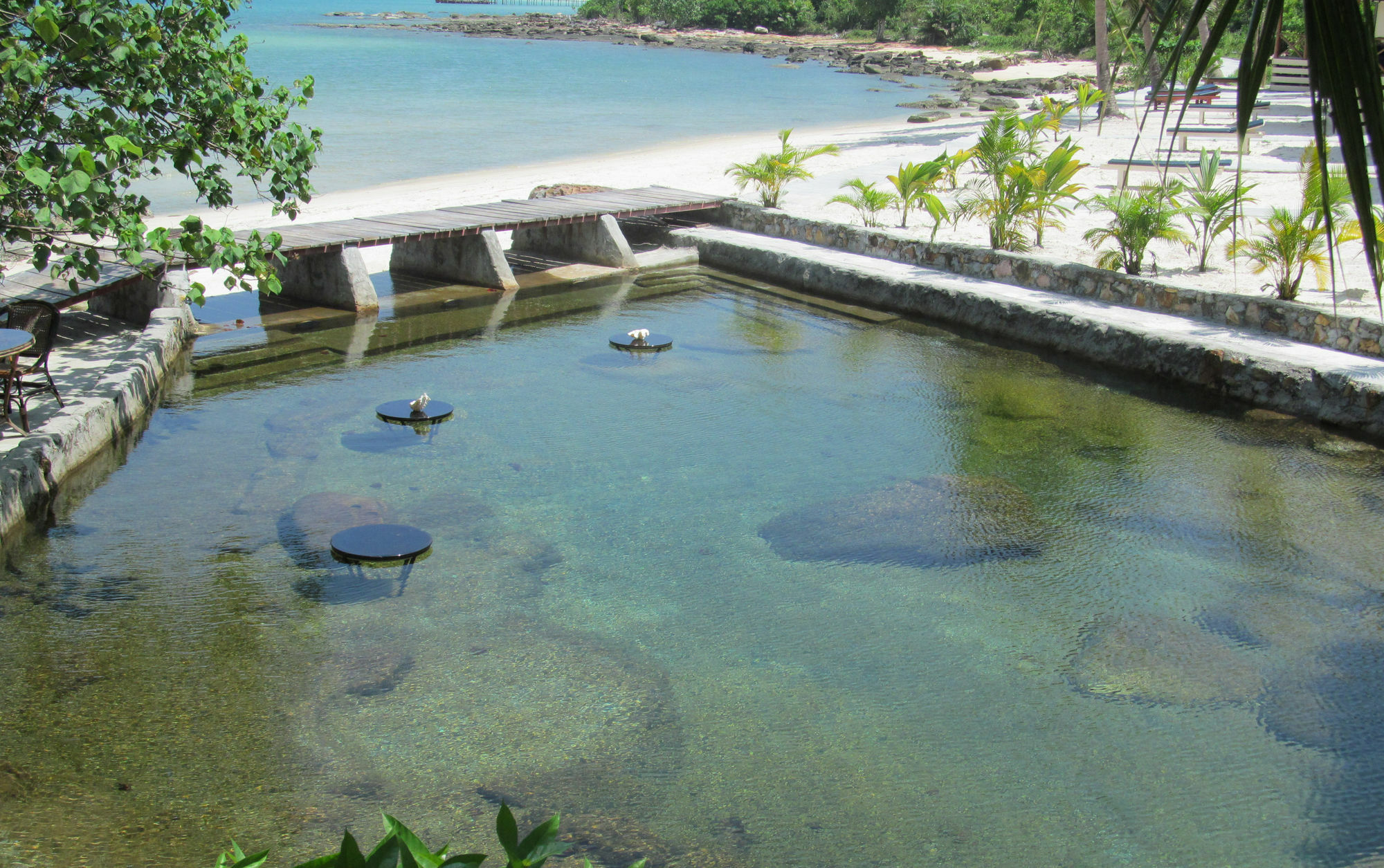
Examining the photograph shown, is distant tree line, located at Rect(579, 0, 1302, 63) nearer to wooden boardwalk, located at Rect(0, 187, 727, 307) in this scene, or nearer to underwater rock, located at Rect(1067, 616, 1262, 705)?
wooden boardwalk, located at Rect(0, 187, 727, 307)

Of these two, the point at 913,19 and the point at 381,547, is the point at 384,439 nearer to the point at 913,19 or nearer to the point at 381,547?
the point at 381,547

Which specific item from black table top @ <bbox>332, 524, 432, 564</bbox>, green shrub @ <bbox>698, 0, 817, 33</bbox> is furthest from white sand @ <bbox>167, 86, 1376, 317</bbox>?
green shrub @ <bbox>698, 0, 817, 33</bbox>

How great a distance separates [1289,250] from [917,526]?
226 inches

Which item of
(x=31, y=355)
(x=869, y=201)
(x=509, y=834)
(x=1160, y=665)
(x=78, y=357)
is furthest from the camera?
(x=869, y=201)

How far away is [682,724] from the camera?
5.29 metres

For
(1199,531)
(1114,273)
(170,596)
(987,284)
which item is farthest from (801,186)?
(170,596)

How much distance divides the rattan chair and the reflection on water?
762 mm

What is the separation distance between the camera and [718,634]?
20.2ft

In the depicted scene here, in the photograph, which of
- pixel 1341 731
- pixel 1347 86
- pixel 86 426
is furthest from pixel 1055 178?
pixel 1347 86

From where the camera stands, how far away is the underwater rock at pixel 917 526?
23.4ft

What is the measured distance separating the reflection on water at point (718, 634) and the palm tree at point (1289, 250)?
76.5 inches

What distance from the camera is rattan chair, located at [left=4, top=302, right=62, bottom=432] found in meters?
7.61

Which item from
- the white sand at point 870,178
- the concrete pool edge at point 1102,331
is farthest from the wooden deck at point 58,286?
the concrete pool edge at point 1102,331

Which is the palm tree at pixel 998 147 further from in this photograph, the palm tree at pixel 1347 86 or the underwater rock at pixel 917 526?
the palm tree at pixel 1347 86
